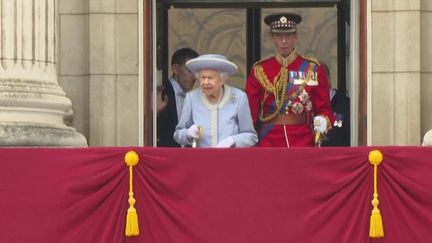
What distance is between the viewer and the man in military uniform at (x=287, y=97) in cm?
1556

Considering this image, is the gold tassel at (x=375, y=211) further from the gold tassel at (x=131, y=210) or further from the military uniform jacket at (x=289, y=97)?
the military uniform jacket at (x=289, y=97)

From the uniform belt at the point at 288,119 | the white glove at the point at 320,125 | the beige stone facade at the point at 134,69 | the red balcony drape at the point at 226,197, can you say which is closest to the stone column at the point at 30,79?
the red balcony drape at the point at 226,197

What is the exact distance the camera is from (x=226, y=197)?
1324 centimetres

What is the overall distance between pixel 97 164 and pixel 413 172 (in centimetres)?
246

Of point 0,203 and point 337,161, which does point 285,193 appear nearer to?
point 337,161

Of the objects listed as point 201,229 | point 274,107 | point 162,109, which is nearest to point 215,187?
point 201,229

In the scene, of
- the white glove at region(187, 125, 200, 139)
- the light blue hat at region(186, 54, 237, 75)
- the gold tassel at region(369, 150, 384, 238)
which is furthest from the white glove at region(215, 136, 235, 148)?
the gold tassel at region(369, 150, 384, 238)

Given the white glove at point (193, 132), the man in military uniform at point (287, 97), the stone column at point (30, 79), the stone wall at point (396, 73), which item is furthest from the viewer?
the stone wall at point (396, 73)

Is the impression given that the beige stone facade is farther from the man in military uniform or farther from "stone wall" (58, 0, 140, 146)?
the man in military uniform

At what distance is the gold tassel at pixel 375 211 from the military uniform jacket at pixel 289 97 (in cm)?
240

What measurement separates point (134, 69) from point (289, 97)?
63.3 inches

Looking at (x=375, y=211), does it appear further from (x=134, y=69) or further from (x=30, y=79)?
(x=134, y=69)

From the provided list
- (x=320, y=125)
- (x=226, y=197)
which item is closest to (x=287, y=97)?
(x=320, y=125)

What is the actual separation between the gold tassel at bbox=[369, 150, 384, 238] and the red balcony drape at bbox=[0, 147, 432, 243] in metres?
0.05
